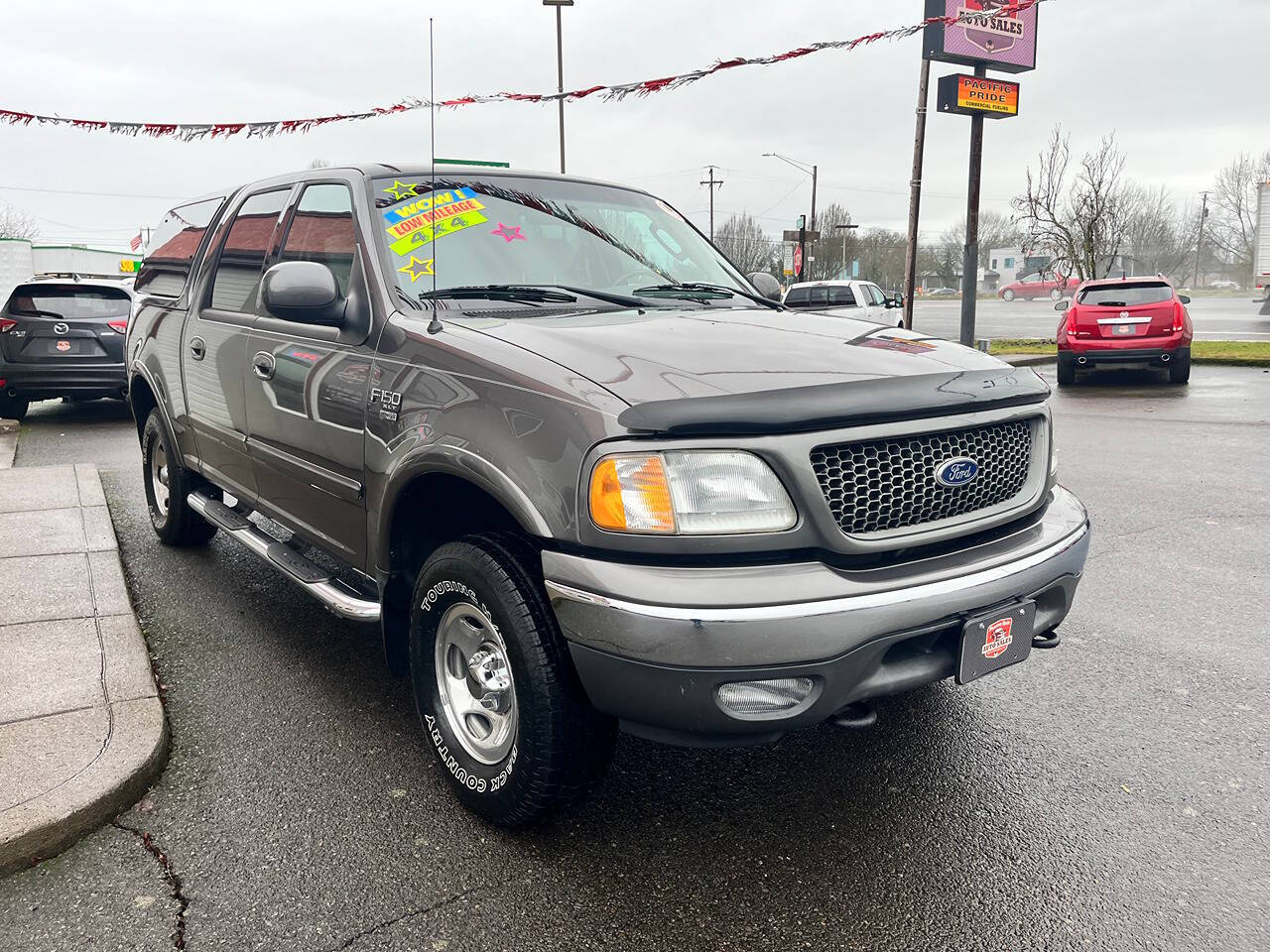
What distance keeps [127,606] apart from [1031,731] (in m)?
3.82

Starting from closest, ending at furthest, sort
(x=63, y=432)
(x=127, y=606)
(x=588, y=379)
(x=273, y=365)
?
(x=588, y=379), (x=273, y=365), (x=127, y=606), (x=63, y=432)

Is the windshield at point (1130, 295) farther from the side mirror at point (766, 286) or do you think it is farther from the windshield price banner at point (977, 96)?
the side mirror at point (766, 286)

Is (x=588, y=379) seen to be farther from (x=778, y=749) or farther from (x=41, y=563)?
(x=41, y=563)

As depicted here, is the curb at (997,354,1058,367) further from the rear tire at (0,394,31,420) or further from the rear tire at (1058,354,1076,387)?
the rear tire at (0,394,31,420)

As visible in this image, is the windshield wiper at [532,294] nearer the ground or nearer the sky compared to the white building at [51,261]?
nearer the ground

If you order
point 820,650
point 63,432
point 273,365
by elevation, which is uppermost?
point 273,365

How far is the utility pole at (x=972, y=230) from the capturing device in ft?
64.8

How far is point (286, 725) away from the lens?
3.59 m

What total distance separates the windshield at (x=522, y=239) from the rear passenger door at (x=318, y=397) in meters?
0.19

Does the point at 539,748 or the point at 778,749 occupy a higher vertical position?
the point at 539,748

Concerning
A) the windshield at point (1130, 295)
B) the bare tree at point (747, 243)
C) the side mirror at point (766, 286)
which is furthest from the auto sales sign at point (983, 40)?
the bare tree at point (747, 243)

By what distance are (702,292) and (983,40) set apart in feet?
62.5

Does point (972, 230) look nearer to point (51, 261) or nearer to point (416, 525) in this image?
point (416, 525)

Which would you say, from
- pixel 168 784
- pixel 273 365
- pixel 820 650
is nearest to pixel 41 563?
pixel 273 365
